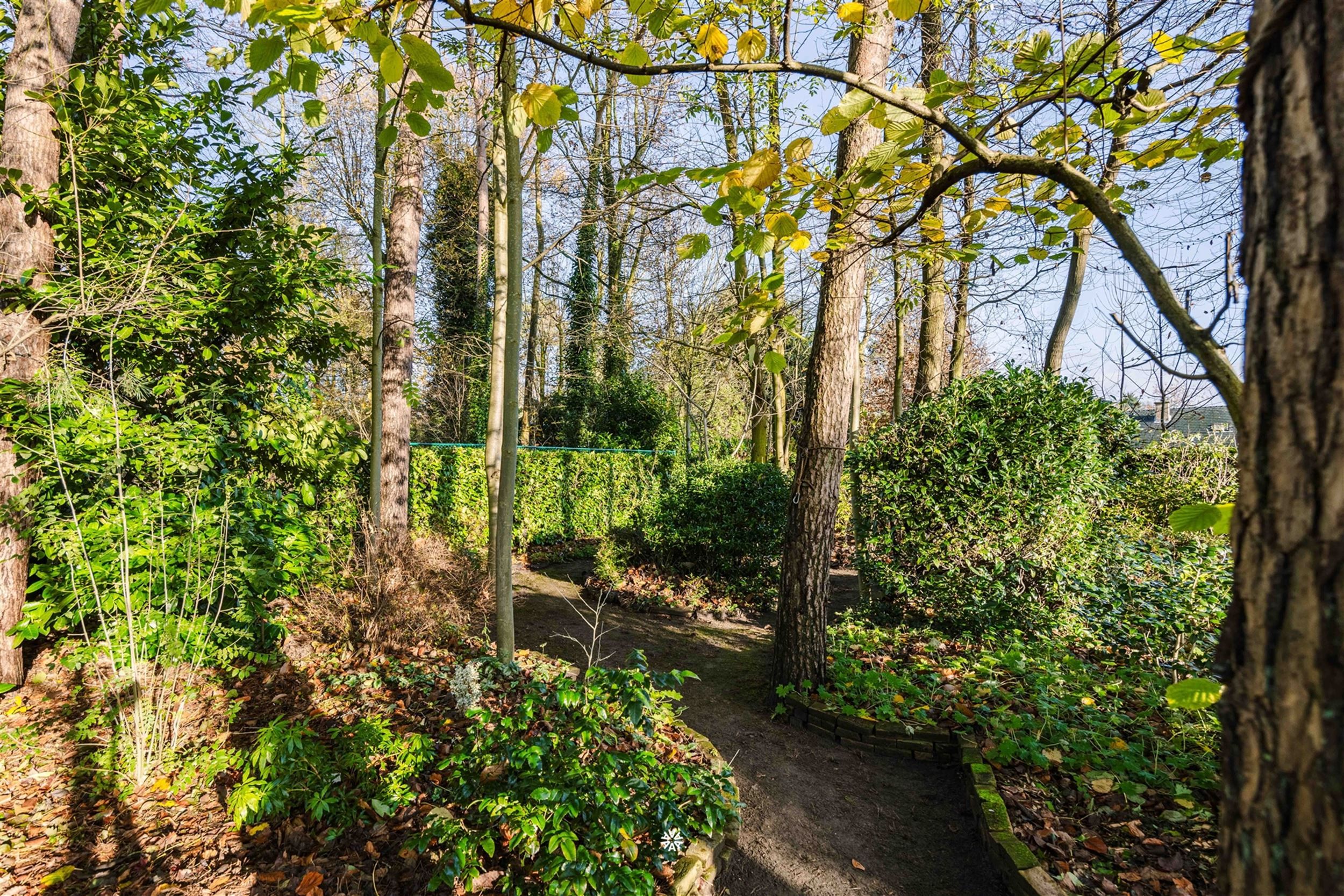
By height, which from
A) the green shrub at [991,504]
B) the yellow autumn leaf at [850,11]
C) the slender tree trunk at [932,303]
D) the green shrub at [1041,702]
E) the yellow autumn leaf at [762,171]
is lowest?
the green shrub at [1041,702]

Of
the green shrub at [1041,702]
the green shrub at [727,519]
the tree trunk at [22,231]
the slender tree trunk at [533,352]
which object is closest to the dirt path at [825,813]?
the green shrub at [1041,702]

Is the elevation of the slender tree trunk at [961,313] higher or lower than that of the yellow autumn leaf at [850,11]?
higher

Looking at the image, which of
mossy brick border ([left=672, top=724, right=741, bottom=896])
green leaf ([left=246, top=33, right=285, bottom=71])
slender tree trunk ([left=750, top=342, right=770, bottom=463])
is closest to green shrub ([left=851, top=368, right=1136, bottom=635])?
mossy brick border ([left=672, top=724, right=741, bottom=896])

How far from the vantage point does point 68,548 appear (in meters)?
3.59

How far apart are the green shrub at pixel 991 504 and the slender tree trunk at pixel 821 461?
1676 millimetres

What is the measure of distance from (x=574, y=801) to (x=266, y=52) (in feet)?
7.97

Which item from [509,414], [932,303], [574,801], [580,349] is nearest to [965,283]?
[932,303]

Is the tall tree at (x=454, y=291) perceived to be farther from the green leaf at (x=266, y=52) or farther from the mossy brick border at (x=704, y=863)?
the green leaf at (x=266, y=52)

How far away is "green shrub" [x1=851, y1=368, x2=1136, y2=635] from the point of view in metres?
5.36

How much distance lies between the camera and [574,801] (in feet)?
7.22

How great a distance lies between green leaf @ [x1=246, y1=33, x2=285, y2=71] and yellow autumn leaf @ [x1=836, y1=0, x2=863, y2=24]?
1.28 metres

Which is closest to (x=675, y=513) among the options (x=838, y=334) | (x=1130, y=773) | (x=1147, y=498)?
(x=838, y=334)

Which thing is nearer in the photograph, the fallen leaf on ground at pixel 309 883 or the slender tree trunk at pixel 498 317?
the fallen leaf on ground at pixel 309 883

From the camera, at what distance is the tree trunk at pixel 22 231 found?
395 centimetres
